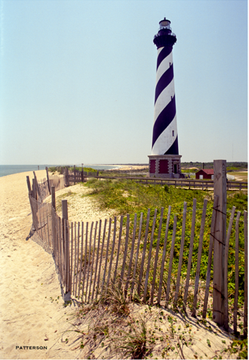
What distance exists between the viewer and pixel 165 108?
2334cm

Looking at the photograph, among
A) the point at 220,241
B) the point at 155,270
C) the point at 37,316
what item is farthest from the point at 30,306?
the point at 220,241

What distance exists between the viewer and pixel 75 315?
148 inches

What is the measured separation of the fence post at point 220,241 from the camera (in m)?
2.88

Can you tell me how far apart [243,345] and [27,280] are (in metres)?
4.81

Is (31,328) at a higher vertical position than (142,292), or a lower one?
lower

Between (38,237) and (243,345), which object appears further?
(38,237)

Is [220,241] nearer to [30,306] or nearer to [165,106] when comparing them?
[30,306]

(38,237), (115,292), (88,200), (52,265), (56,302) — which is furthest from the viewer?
(88,200)

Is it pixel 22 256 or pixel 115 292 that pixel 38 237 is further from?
pixel 115 292

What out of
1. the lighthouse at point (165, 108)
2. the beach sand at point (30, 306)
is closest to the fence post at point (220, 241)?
the beach sand at point (30, 306)

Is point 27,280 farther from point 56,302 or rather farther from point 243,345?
point 243,345

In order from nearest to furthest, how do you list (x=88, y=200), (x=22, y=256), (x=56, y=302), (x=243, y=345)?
(x=243, y=345) < (x=56, y=302) < (x=22, y=256) < (x=88, y=200)

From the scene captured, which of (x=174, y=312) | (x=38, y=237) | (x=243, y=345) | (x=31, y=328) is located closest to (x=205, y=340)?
(x=243, y=345)

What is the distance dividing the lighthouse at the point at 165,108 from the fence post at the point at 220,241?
2147 centimetres
